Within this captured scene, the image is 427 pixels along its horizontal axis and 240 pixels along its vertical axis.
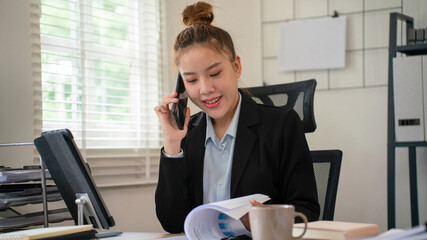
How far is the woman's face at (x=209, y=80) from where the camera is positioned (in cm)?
141

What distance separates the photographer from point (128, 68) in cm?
279

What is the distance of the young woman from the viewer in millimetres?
1349

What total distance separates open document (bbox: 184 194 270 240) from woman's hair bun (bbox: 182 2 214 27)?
709 mm

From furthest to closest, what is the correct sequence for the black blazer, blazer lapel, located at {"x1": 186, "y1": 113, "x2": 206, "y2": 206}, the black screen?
blazer lapel, located at {"x1": 186, "y1": 113, "x2": 206, "y2": 206}, the black blazer, the black screen

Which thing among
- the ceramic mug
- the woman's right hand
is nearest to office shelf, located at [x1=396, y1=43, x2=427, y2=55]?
the woman's right hand

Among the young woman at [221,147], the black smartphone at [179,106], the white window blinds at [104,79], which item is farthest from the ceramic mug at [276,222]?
the white window blinds at [104,79]

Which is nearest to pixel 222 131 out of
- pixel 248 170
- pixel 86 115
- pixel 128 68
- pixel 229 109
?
pixel 229 109

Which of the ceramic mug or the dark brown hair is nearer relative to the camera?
the ceramic mug

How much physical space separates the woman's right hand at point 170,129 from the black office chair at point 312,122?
494mm

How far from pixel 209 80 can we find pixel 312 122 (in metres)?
0.53

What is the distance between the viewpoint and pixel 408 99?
8.20 feet

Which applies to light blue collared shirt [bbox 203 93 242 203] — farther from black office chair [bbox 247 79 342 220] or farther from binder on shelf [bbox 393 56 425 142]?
binder on shelf [bbox 393 56 425 142]

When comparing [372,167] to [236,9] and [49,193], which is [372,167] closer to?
[236,9]

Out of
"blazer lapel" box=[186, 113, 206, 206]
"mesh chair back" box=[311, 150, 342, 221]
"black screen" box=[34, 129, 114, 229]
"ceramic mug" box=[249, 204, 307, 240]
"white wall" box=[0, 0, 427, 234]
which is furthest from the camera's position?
"white wall" box=[0, 0, 427, 234]
